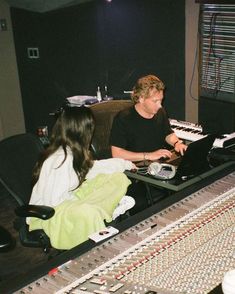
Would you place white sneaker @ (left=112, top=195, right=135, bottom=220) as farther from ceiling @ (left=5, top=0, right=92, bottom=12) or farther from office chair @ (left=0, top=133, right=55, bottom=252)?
ceiling @ (left=5, top=0, right=92, bottom=12)

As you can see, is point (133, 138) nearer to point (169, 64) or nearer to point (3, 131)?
point (169, 64)

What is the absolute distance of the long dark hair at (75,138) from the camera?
2574mm

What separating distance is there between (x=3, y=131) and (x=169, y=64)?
2243mm

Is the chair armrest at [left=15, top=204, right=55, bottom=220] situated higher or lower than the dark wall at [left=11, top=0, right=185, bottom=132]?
lower

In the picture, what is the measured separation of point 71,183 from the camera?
2.55m

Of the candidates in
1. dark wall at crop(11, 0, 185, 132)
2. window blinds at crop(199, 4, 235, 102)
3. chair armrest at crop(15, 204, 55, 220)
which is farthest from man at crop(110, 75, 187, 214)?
dark wall at crop(11, 0, 185, 132)

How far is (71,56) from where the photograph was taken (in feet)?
17.2

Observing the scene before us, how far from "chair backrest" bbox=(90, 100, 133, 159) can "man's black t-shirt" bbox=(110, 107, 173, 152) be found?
133 millimetres

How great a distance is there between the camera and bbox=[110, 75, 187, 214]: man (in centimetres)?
326

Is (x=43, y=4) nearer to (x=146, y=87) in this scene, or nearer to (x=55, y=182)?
(x=146, y=87)

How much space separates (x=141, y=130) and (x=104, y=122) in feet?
1.00

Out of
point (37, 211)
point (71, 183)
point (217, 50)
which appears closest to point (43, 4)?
point (217, 50)

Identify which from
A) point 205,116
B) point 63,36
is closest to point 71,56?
point 63,36

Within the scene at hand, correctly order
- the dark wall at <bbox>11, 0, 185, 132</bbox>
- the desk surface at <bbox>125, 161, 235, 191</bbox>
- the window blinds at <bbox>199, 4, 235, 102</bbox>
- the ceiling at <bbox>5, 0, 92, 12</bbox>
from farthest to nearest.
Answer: the ceiling at <bbox>5, 0, 92, 12</bbox> → the dark wall at <bbox>11, 0, 185, 132</bbox> → the window blinds at <bbox>199, 4, 235, 102</bbox> → the desk surface at <bbox>125, 161, 235, 191</bbox>
